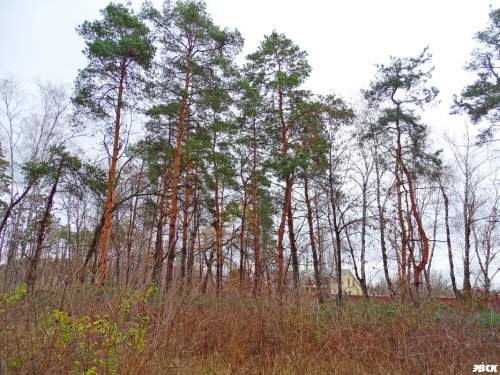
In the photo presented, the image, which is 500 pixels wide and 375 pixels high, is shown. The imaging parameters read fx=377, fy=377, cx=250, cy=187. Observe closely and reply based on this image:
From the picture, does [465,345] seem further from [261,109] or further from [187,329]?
Result: [261,109]

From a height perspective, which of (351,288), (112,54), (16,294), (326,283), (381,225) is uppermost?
(112,54)

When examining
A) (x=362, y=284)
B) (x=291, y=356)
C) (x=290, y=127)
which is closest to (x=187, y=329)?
(x=291, y=356)

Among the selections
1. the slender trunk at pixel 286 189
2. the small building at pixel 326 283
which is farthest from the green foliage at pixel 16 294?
the slender trunk at pixel 286 189

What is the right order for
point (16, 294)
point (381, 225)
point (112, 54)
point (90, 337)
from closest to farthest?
point (90, 337) → point (16, 294) → point (112, 54) → point (381, 225)

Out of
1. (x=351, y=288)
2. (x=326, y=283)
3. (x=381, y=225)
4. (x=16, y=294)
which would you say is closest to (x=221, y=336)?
(x=16, y=294)

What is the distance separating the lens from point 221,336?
307 inches

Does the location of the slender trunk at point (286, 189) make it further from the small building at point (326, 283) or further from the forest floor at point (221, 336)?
the forest floor at point (221, 336)

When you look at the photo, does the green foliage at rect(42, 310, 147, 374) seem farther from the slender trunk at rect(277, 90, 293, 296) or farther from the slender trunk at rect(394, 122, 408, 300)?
the slender trunk at rect(394, 122, 408, 300)

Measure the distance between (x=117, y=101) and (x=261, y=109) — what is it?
6.23 m

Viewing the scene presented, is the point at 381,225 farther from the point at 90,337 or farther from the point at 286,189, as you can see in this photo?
the point at 90,337

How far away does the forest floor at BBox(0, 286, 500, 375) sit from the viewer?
3.73 metres

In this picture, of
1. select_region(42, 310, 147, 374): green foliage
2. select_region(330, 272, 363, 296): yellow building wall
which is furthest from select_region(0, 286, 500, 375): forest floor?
select_region(330, 272, 363, 296): yellow building wall

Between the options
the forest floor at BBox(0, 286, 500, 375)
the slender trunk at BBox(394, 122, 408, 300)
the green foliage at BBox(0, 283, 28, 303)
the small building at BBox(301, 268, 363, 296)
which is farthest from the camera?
the slender trunk at BBox(394, 122, 408, 300)

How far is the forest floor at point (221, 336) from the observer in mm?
3730
